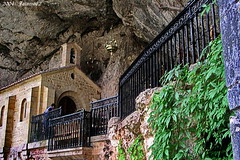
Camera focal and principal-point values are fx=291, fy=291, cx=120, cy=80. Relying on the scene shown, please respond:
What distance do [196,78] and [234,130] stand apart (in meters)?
1.78

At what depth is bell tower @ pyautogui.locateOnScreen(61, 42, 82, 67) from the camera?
19791mm

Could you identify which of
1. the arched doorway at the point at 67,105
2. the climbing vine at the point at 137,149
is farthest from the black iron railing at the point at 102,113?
the arched doorway at the point at 67,105

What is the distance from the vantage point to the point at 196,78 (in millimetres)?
3461

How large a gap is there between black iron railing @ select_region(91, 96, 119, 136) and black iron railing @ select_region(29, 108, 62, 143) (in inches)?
124

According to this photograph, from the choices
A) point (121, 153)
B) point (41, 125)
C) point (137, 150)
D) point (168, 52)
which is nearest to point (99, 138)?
point (121, 153)

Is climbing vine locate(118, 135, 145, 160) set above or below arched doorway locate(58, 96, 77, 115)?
below

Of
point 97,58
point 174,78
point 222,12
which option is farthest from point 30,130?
point 222,12

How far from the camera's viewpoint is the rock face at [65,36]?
19359 millimetres

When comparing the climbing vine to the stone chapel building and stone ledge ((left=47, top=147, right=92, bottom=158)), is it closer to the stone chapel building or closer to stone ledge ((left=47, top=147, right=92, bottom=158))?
stone ledge ((left=47, top=147, right=92, bottom=158))

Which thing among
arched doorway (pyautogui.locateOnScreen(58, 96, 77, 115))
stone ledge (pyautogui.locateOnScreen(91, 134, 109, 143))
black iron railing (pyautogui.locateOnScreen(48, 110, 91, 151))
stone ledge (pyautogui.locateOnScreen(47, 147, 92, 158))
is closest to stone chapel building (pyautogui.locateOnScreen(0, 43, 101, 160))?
arched doorway (pyautogui.locateOnScreen(58, 96, 77, 115))

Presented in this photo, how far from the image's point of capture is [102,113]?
920cm

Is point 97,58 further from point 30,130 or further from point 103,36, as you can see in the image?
point 30,130

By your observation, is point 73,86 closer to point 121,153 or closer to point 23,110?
point 23,110

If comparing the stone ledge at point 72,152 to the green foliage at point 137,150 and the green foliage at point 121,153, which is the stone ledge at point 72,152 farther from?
the green foliage at point 137,150
